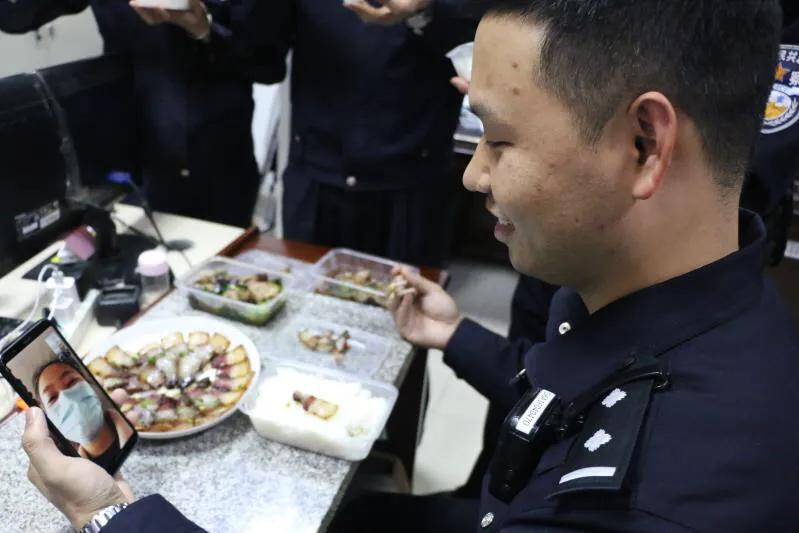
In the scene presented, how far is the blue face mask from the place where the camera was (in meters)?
0.88

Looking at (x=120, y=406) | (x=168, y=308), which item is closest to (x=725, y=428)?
(x=120, y=406)

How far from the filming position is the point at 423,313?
1.33 metres

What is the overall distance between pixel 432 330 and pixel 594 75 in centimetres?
75

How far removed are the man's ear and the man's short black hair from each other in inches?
0.7

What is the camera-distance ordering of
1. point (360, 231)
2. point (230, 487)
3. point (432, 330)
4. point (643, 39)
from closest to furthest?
1. point (643, 39)
2. point (230, 487)
3. point (432, 330)
4. point (360, 231)

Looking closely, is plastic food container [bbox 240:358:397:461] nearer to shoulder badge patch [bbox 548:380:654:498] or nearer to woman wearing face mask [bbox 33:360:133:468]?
woman wearing face mask [bbox 33:360:133:468]

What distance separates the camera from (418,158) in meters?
1.78

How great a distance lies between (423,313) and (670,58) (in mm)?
814

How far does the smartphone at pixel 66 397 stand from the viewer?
84 cm

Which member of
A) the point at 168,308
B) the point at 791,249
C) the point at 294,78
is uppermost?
the point at 294,78

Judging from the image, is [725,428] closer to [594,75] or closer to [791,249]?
[594,75]

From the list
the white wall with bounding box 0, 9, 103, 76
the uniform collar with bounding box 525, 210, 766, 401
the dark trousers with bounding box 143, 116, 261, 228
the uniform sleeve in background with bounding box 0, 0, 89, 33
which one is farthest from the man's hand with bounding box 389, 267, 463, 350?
the white wall with bounding box 0, 9, 103, 76

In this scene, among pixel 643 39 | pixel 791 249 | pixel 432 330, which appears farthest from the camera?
pixel 791 249

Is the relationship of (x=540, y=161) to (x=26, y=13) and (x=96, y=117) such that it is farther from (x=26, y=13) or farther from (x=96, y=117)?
(x=26, y=13)
